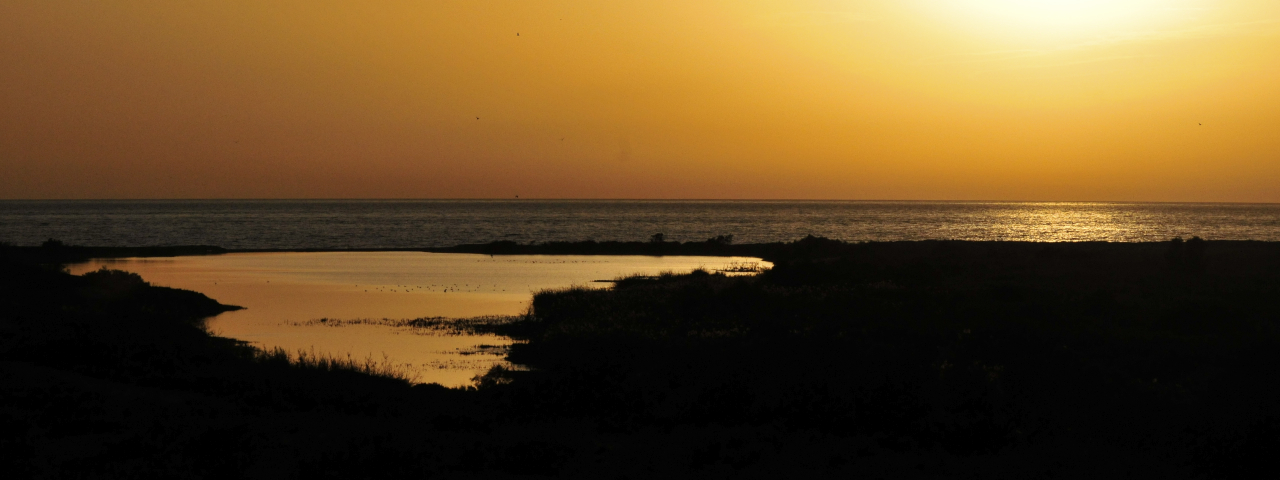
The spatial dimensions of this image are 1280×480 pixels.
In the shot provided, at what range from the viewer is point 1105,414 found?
1477 cm

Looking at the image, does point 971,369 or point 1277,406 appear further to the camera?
point 971,369

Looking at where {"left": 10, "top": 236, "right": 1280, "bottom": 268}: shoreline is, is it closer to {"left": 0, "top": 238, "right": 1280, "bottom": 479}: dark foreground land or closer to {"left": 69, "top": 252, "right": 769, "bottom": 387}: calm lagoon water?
{"left": 69, "top": 252, "right": 769, "bottom": 387}: calm lagoon water

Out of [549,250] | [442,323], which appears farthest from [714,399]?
[549,250]

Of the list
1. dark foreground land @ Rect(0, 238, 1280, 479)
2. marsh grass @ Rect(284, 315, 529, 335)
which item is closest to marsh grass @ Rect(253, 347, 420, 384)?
dark foreground land @ Rect(0, 238, 1280, 479)

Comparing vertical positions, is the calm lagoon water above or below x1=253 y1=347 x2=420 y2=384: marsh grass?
below

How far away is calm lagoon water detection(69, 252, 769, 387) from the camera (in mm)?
25688

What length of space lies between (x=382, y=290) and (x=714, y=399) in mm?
32372

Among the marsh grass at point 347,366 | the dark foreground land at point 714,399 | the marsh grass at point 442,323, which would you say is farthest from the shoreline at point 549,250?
the marsh grass at point 347,366

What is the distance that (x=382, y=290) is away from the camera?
44.0 m

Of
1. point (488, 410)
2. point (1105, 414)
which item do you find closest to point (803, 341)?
point (1105, 414)

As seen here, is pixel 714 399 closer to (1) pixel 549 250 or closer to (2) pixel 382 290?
(2) pixel 382 290

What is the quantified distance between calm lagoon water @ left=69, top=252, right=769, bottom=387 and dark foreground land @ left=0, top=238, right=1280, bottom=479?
270 centimetres

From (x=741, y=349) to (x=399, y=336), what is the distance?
12.1 metres

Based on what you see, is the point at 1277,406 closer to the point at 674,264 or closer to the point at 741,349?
the point at 741,349
